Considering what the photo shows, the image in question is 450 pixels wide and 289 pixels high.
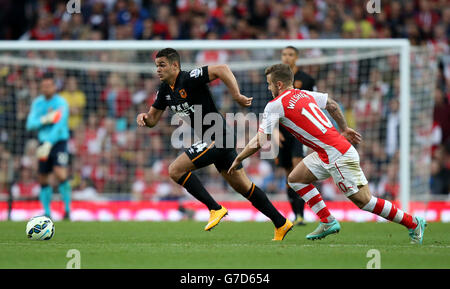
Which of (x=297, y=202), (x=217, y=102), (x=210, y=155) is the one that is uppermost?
(x=217, y=102)

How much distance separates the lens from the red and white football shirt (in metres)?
7.71

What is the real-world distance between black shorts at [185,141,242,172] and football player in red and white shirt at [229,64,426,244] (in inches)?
26.7

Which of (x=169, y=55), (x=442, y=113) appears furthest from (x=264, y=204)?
(x=442, y=113)

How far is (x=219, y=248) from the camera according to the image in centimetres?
750

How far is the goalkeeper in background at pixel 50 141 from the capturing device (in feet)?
41.4

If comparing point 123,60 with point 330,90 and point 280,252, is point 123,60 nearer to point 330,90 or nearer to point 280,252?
point 330,90

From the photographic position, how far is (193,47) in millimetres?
13312

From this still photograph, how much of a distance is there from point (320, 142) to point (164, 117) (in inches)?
343

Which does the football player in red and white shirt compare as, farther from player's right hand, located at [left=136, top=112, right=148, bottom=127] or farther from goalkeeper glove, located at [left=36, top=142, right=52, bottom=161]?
goalkeeper glove, located at [left=36, top=142, right=52, bottom=161]

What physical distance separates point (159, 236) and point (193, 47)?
5.09m

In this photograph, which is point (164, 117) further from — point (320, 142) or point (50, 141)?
point (320, 142)

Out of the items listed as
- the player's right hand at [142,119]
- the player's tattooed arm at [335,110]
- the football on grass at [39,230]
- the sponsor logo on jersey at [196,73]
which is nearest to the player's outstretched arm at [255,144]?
the player's tattooed arm at [335,110]

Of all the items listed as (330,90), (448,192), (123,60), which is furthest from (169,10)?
(448,192)

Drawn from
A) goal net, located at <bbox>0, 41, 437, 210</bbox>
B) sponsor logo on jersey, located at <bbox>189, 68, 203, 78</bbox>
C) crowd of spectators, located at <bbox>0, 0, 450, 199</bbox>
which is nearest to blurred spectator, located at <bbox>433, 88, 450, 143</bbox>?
crowd of spectators, located at <bbox>0, 0, 450, 199</bbox>
